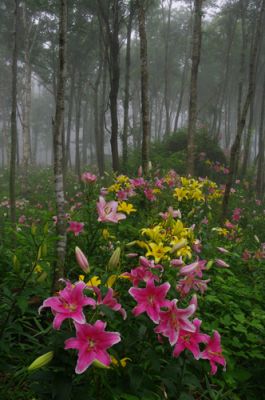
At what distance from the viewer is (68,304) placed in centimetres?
155

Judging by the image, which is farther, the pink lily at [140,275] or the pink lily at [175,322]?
the pink lily at [140,275]

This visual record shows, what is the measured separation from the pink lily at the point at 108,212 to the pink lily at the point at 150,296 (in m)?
0.72

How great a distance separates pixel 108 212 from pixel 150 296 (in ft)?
2.65

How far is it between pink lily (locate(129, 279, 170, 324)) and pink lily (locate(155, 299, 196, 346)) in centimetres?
5

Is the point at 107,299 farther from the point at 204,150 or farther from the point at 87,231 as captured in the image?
A: the point at 204,150

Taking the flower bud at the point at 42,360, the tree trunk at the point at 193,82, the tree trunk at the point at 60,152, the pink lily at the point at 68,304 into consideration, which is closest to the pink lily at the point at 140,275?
the pink lily at the point at 68,304

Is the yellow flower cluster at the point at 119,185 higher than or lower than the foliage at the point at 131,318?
higher

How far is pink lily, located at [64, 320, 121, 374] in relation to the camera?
1.46 meters

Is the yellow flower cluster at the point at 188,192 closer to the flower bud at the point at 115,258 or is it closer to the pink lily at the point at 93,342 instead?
the flower bud at the point at 115,258

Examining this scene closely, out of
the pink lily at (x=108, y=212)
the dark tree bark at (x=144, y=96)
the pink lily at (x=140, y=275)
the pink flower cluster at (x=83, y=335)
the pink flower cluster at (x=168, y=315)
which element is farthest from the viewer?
the dark tree bark at (x=144, y=96)

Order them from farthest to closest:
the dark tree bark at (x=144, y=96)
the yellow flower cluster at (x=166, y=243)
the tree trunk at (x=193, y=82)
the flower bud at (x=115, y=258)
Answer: the tree trunk at (x=193, y=82) → the dark tree bark at (x=144, y=96) → the yellow flower cluster at (x=166, y=243) → the flower bud at (x=115, y=258)

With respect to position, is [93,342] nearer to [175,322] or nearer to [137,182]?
[175,322]

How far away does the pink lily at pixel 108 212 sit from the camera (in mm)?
2307

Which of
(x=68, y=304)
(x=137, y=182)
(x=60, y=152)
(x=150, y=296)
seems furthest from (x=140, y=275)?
(x=137, y=182)
